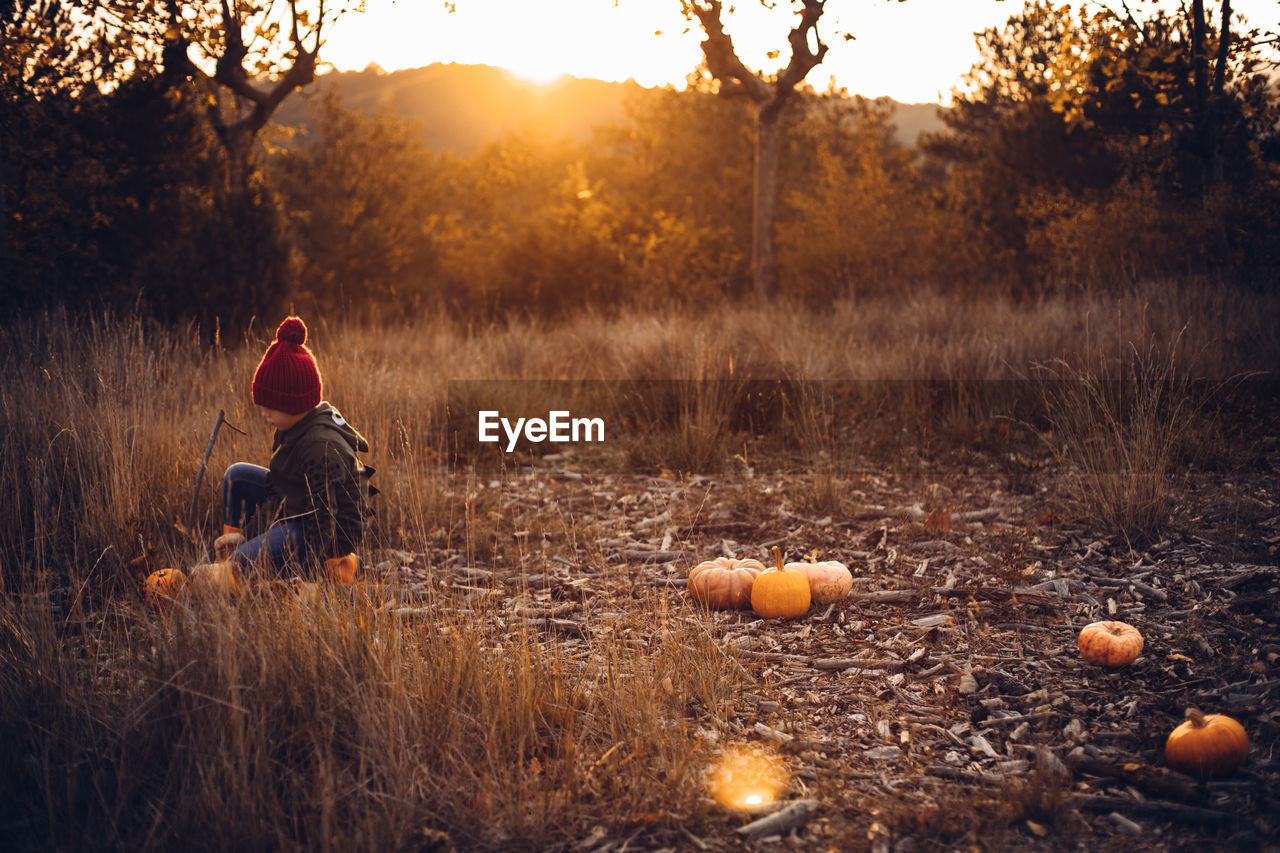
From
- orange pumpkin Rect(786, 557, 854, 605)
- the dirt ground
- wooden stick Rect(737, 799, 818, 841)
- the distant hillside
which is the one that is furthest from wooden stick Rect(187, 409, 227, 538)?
the distant hillside

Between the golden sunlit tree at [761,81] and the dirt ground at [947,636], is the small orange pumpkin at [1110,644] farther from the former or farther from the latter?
the golden sunlit tree at [761,81]

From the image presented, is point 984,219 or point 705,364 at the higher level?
point 984,219

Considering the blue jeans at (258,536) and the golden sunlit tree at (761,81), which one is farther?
the golden sunlit tree at (761,81)

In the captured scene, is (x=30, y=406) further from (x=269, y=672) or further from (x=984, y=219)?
(x=984, y=219)

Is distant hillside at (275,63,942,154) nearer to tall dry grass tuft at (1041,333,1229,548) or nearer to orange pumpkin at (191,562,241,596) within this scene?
tall dry grass tuft at (1041,333,1229,548)

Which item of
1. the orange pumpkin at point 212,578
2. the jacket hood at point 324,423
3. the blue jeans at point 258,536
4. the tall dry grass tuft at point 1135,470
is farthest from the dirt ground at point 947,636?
the jacket hood at point 324,423

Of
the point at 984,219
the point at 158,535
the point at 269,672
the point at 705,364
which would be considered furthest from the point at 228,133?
the point at 984,219

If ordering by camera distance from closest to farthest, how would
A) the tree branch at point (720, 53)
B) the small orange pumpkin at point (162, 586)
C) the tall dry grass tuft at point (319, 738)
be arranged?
the tall dry grass tuft at point (319, 738), the small orange pumpkin at point (162, 586), the tree branch at point (720, 53)

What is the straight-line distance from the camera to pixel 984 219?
19.2 metres

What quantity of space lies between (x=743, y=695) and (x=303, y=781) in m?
1.39

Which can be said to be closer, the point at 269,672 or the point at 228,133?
the point at 269,672

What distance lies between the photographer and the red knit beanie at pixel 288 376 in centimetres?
342

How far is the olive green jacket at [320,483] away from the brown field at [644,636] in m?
0.37

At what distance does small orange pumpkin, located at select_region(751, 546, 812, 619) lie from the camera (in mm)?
3508
